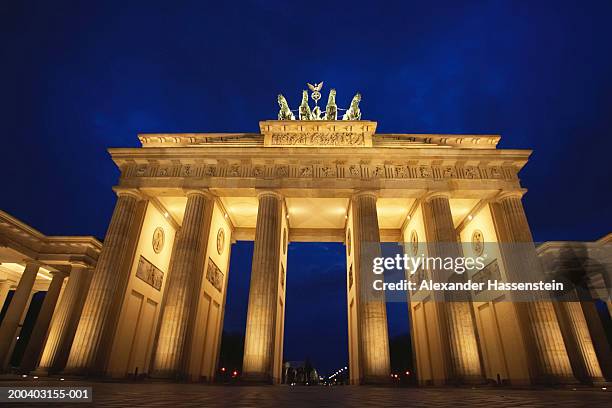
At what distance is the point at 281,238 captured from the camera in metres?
19.9

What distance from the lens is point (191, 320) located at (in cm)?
1656

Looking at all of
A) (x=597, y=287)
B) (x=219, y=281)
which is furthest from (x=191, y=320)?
(x=597, y=287)

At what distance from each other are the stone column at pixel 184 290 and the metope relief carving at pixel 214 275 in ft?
6.20

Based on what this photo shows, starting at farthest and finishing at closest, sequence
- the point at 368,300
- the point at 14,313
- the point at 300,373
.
A: the point at 300,373, the point at 14,313, the point at 368,300

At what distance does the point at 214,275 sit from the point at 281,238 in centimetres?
524

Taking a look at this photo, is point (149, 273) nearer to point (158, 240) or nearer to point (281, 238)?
point (158, 240)

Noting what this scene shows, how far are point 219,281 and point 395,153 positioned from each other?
14.1 metres

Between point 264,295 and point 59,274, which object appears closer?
point 264,295

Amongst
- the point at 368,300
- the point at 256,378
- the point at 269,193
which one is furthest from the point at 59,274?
the point at 368,300

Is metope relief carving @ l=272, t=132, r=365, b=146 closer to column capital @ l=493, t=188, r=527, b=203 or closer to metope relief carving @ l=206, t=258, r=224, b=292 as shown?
column capital @ l=493, t=188, r=527, b=203

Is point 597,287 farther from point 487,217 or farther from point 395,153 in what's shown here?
point 395,153

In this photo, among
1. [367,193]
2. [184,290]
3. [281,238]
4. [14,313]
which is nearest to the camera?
[184,290]

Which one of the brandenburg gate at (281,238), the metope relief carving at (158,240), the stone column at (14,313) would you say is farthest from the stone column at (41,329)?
the metope relief carving at (158,240)

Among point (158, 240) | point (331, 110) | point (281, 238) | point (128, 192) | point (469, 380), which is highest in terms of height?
point (331, 110)
